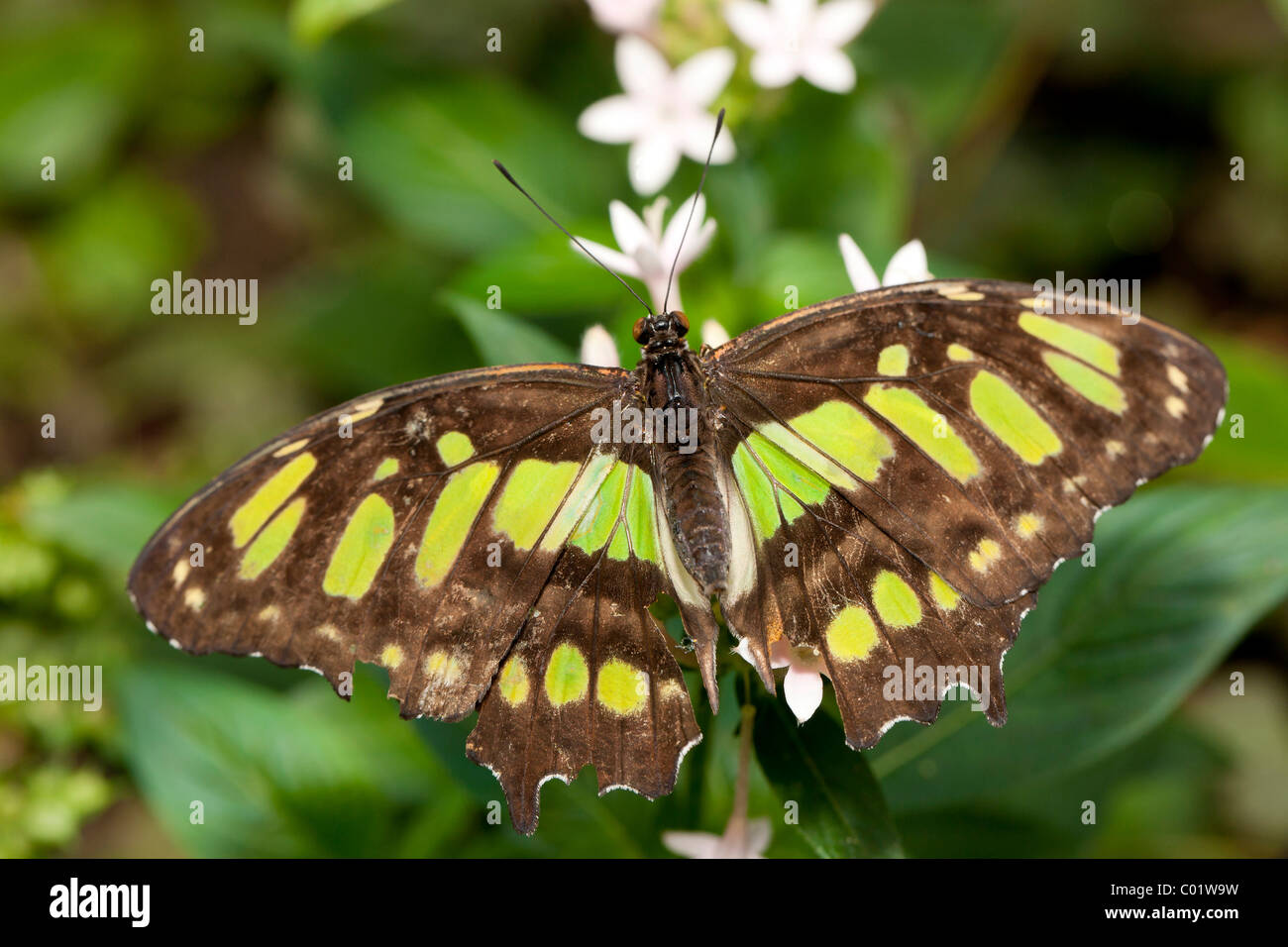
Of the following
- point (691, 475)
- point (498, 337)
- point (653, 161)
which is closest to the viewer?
point (691, 475)

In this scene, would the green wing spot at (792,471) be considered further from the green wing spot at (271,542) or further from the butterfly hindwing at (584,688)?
the green wing spot at (271,542)

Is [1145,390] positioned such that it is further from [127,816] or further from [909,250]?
[127,816]

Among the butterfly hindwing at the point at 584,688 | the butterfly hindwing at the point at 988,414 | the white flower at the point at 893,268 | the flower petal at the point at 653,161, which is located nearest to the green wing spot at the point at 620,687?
the butterfly hindwing at the point at 584,688

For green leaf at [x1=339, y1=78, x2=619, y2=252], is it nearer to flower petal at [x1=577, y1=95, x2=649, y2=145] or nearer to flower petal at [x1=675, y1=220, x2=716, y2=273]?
flower petal at [x1=577, y1=95, x2=649, y2=145]

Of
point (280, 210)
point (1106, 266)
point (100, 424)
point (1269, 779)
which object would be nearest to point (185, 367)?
point (100, 424)

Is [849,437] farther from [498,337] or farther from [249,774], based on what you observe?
[249,774]

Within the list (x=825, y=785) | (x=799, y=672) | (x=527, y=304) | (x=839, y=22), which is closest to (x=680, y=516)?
(x=799, y=672)
